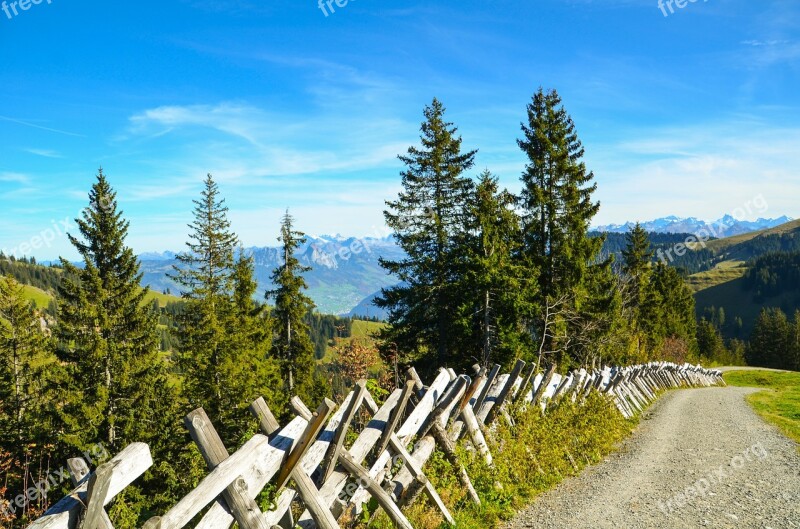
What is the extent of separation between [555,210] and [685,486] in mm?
22996

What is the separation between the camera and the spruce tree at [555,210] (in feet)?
97.7

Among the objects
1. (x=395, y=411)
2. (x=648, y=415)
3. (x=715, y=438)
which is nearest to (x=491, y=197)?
(x=648, y=415)

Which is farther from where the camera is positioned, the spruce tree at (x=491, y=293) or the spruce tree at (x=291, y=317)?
the spruce tree at (x=291, y=317)

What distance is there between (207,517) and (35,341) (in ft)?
130

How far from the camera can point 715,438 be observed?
12703 millimetres

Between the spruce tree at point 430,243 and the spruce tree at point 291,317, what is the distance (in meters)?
10.5

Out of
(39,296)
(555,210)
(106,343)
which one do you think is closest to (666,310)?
(555,210)

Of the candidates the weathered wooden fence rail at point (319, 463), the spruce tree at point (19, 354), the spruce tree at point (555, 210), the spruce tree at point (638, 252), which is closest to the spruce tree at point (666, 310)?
the spruce tree at point (638, 252)

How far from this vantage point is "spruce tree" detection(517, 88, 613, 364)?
2977 centimetres

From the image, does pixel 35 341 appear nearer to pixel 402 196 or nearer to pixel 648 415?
pixel 402 196

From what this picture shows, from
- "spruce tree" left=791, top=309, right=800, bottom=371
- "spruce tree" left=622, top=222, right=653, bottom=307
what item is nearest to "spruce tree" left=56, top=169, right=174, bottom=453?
"spruce tree" left=622, top=222, right=653, bottom=307

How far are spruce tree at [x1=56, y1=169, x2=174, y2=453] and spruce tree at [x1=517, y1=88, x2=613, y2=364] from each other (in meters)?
23.5

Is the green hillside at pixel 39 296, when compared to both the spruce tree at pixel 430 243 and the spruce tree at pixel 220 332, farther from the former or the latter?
the spruce tree at pixel 430 243

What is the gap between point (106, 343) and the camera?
26.3 metres
